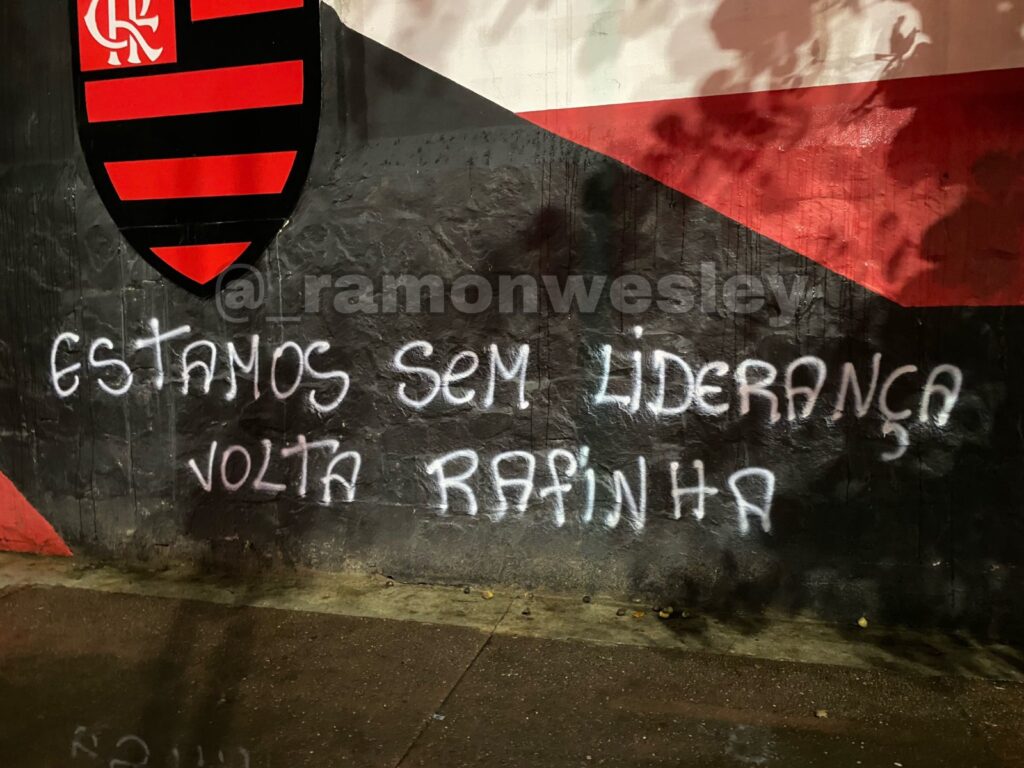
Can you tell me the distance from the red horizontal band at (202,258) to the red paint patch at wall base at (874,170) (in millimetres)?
2533

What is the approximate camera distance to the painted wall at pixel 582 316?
3990mm

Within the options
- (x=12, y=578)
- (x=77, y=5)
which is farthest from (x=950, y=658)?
(x=77, y=5)

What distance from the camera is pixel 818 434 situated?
415 centimetres

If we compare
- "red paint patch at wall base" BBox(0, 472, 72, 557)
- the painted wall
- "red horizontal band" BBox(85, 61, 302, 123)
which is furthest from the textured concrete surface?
"red horizontal band" BBox(85, 61, 302, 123)

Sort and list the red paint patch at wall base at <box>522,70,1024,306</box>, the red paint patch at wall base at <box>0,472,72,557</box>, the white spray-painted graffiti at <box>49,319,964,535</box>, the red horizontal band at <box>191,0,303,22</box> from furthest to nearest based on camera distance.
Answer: the red paint patch at wall base at <box>0,472,72,557</box> < the red horizontal band at <box>191,0,303,22</box> < the white spray-painted graffiti at <box>49,319,964,535</box> < the red paint patch at wall base at <box>522,70,1024,306</box>

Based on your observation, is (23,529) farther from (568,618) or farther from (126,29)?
(568,618)

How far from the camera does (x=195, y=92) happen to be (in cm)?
494

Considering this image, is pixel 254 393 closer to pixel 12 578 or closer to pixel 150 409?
pixel 150 409

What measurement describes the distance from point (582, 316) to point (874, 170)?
1.68 metres

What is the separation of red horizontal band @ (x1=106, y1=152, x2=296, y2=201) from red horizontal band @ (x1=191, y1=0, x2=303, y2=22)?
2.81 feet

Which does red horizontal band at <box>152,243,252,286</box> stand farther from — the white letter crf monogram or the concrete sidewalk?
the concrete sidewalk

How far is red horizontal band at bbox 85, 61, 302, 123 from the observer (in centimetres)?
481

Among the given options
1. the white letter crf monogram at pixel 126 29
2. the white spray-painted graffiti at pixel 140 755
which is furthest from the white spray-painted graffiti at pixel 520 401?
the white spray-painted graffiti at pixel 140 755

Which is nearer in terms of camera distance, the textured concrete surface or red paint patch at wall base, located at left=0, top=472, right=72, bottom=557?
the textured concrete surface
